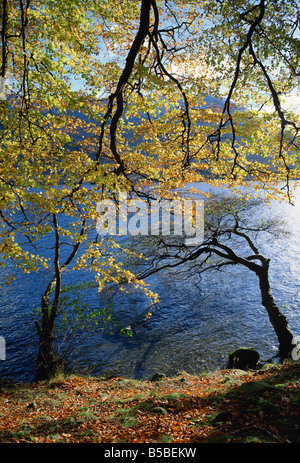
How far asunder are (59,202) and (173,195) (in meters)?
6.94

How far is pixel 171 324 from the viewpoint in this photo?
16047 mm

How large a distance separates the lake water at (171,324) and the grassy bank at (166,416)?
14.8 feet

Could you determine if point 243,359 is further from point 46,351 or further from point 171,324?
point 46,351

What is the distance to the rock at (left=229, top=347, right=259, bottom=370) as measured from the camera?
1168 cm

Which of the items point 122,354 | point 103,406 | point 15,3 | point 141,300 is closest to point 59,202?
point 103,406

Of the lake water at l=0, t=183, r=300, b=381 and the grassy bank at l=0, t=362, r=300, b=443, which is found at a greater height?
the grassy bank at l=0, t=362, r=300, b=443

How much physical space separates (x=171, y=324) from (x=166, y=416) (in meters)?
10.8

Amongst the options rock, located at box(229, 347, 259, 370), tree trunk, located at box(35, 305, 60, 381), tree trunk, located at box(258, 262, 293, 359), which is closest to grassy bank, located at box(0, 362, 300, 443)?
tree trunk, located at box(35, 305, 60, 381)

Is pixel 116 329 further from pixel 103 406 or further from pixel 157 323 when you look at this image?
pixel 103 406

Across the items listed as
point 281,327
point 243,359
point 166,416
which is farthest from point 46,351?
point 281,327

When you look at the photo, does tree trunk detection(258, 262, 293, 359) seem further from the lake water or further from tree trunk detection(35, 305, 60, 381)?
tree trunk detection(35, 305, 60, 381)

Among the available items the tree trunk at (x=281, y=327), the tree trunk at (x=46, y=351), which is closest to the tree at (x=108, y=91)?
the tree trunk at (x=46, y=351)

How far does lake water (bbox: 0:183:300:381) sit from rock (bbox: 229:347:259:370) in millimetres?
742

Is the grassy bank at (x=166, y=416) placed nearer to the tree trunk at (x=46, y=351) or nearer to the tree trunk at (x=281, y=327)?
the tree trunk at (x=46, y=351)
